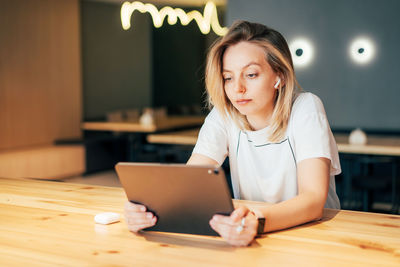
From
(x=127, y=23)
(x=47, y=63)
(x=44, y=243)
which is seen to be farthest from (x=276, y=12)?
(x=44, y=243)

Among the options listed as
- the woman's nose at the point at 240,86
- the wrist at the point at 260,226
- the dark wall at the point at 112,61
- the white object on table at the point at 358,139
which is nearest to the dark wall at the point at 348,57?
the white object on table at the point at 358,139

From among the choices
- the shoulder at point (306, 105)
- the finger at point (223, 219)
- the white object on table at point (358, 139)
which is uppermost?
the shoulder at point (306, 105)

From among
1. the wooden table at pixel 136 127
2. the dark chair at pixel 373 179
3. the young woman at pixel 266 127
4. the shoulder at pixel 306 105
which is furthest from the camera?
the wooden table at pixel 136 127

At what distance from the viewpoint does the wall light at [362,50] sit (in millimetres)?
5215

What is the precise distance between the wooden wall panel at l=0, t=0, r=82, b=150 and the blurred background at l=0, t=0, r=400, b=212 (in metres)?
0.02

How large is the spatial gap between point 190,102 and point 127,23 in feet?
27.7

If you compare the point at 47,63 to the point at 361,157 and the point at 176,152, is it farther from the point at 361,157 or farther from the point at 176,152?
the point at 361,157

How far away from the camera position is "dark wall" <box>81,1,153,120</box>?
26.5 ft

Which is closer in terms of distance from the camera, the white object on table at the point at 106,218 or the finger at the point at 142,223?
the finger at the point at 142,223

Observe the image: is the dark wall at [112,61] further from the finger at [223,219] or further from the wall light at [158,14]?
the finger at [223,219]

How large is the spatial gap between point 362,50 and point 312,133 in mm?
4015

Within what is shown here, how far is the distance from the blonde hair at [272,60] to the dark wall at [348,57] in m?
3.81

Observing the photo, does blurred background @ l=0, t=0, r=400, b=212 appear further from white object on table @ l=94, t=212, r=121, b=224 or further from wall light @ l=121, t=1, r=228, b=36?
white object on table @ l=94, t=212, r=121, b=224

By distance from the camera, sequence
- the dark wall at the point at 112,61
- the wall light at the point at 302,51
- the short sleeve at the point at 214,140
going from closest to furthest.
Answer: the short sleeve at the point at 214,140
the wall light at the point at 302,51
the dark wall at the point at 112,61
